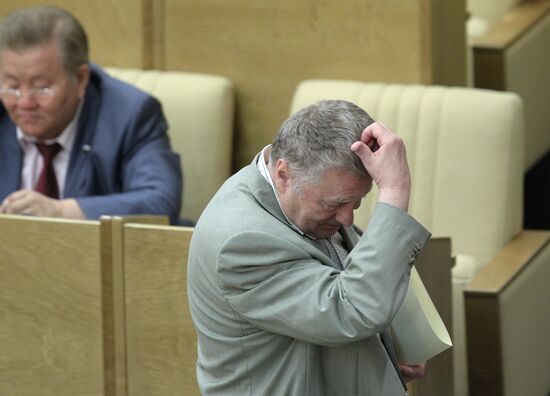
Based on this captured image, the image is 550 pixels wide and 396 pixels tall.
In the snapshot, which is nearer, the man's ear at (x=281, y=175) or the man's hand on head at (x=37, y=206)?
the man's ear at (x=281, y=175)

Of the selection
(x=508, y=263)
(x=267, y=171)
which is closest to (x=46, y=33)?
(x=508, y=263)

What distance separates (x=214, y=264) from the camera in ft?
7.10

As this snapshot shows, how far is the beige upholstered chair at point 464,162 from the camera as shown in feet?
12.1

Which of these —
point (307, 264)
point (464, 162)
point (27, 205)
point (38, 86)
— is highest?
point (38, 86)

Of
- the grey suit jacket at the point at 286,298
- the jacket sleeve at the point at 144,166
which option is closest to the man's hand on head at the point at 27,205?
the jacket sleeve at the point at 144,166

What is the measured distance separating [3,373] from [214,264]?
1.18 metres

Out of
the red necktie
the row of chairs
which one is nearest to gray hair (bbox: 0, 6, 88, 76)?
A: the red necktie

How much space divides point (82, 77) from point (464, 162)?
113 centimetres

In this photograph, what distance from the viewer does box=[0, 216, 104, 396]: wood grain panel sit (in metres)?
3.02

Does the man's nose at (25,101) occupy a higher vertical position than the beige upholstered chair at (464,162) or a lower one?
higher

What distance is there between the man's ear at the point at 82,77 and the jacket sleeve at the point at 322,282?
183cm

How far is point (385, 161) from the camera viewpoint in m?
2.12

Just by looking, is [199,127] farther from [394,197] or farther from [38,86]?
[394,197]

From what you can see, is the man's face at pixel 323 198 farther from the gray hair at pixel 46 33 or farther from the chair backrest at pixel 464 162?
the gray hair at pixel 46 33
